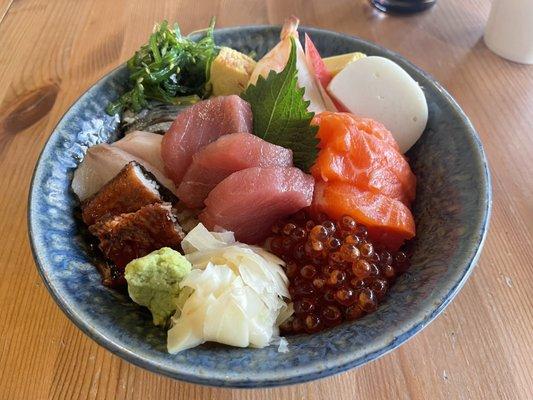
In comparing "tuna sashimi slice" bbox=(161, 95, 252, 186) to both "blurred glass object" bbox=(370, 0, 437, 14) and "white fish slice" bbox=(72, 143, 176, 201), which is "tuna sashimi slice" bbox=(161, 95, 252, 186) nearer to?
"white fish slice" bbox=(72, 143, 176, 201)

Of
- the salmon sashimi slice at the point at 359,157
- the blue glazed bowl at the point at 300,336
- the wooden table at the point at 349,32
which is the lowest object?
the wooden table at the point at 349,32

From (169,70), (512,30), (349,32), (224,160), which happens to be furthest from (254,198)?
(512,30)

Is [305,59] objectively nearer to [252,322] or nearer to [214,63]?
[214,63]

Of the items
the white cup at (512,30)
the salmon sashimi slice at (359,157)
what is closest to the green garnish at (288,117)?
the salmon sashimi slice at (359,157)

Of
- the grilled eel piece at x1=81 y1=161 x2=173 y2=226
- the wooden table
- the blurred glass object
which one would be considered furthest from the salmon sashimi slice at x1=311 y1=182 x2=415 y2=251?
the blurred glass object

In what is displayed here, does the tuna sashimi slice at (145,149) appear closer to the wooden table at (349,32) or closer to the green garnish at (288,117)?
the green garnish at (288,117)
